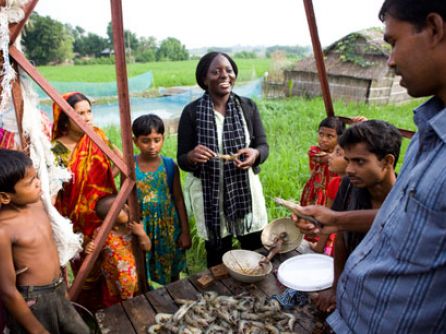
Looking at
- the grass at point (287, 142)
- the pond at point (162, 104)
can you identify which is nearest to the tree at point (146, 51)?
the pond at point (162, 104)

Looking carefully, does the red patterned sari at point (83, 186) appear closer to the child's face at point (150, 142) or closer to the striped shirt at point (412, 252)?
the child's face at point (150, 142)

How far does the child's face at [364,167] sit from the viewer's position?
168cm

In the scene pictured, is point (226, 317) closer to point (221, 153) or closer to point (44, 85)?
point (221, 153)

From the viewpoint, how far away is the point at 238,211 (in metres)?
2.70

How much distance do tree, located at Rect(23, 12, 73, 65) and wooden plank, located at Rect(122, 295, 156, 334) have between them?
22.2 metres

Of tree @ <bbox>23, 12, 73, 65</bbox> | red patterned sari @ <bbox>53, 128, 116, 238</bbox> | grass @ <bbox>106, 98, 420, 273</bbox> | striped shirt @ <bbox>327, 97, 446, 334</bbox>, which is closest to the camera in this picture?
striped shirt @ <bbox>327, 97, 446, 334</bbox>

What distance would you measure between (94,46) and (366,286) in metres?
32.4

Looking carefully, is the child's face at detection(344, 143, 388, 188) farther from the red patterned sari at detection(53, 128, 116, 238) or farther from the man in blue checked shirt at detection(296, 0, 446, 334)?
the red patterned sari at detection(53, 128, 116, 238)

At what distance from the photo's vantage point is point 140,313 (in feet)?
6.75

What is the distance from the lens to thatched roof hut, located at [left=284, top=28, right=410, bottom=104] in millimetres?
10820

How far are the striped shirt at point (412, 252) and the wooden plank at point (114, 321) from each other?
4.30ft

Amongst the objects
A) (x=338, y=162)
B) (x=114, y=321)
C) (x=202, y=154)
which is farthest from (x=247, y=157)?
(x=114, y=321)

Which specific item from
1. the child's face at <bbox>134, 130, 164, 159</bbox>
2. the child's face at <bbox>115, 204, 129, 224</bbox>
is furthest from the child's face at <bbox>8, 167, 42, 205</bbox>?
the child's face at <bbox>134, 130, 164, 159</bbox>

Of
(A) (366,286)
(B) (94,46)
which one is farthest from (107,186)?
(B) (94,46)
